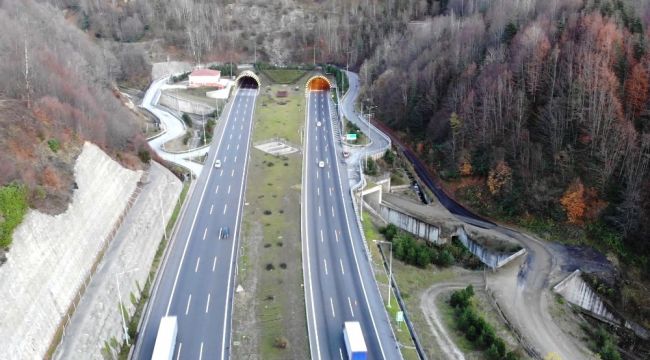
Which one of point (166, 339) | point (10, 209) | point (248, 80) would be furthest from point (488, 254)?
point (248, 80)

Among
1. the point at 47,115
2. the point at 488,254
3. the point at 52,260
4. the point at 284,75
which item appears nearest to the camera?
the point at 52,260

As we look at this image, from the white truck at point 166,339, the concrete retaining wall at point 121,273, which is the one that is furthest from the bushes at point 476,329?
the concrete retaining wall at point 121,273

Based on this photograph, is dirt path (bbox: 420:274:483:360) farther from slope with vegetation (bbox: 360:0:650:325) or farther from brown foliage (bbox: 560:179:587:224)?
brown foliage (bbox: 560:179:587:224)

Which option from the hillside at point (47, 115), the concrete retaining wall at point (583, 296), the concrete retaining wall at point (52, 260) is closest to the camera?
the concrete retaining wall at point (52, 260)

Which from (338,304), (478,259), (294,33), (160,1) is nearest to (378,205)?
(478,259)

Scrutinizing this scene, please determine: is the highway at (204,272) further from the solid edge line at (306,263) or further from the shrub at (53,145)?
the shrub at (53,145)

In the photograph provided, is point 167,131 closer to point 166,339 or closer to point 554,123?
point 166,339

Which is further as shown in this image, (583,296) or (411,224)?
(411,224)
